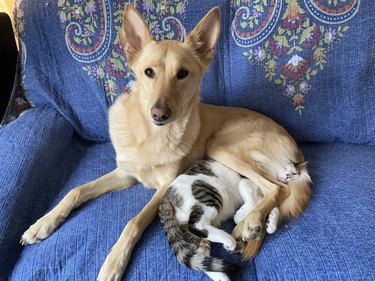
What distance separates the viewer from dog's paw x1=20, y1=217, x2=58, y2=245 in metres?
1.30

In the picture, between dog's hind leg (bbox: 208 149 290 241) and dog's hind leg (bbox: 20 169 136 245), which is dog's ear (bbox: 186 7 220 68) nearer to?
dog's hind leg (bbox: 208 149 290 241)

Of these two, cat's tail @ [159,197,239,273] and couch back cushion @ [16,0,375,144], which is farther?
couch back cushion @ [16,0,375,144]

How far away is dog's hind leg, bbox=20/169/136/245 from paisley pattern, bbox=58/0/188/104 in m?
0.66

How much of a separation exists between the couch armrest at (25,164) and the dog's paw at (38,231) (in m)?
0.06

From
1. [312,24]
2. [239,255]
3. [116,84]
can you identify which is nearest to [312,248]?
[239,255]

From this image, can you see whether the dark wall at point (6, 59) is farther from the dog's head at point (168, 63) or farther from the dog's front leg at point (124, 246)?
the dog's front leg at point (124, 246)

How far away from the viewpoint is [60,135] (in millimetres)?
1894

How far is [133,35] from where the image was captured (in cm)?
162

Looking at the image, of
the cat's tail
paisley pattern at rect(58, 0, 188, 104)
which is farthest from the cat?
paisley pattern at rect(58, 0, 188, 104)

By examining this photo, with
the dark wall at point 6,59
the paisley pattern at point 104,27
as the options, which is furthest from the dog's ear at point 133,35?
the dark wall at point 6,59

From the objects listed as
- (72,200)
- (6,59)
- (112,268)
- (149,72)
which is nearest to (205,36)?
(149,72)

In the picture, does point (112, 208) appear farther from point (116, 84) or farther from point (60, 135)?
point (116, 84)

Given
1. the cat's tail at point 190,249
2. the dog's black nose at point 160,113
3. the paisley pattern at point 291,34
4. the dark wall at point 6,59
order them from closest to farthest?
the cat's tail at point 190,249 → the dog's black nose at point 160,113 → the paisley pattern at point 291,34 → the dark wall at point 6,59

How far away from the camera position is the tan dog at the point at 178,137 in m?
1.42
